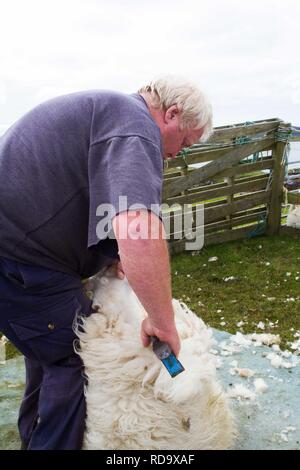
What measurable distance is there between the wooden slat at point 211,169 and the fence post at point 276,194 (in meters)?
0.25

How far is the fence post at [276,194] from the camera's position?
21.7 ft

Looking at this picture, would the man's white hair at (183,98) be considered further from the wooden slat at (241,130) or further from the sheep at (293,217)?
the sheep at (293,217)

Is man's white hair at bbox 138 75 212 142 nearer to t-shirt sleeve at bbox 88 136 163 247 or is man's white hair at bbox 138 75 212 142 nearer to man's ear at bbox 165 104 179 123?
man's ear at bbox 165 104 179 123

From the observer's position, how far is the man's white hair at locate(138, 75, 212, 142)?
71.7 inches

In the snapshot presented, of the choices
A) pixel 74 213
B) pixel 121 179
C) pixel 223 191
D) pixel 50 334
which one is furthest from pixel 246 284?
pixel 121 179

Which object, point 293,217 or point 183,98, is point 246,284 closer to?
point 293,217

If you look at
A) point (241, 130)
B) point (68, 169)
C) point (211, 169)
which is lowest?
point (211, 169)

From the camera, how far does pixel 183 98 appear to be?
5.98 feet

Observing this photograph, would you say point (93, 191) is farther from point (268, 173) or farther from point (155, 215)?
point (268, 173)

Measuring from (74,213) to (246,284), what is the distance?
3.65 m

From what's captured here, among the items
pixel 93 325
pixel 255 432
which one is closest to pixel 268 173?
pixel 255 432

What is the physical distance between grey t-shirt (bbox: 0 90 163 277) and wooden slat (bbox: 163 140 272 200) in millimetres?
4066
